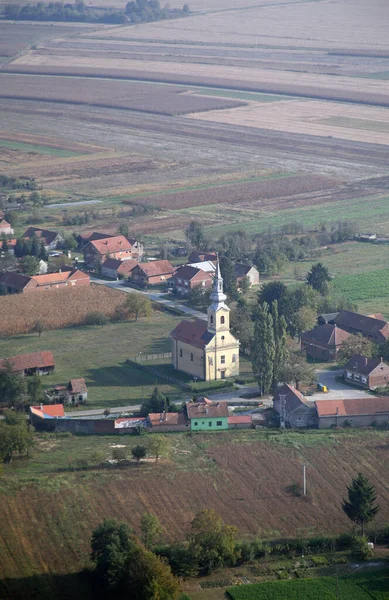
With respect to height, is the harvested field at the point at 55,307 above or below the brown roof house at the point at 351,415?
below

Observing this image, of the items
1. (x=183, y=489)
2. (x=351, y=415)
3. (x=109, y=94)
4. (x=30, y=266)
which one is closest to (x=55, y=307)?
(x=30, y=266)

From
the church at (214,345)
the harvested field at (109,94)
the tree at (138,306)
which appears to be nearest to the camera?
the church at (214,345)

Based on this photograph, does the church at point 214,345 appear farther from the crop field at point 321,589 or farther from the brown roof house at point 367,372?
the crop field at point 321,589

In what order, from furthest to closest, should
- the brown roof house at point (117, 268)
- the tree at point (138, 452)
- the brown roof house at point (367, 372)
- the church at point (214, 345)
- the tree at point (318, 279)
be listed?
the brown roof house at point (117, 268), the tree at point (318, 279), the church at point (214, 345), the brown roof house at point (367, 372), the tree at point (138, 452)

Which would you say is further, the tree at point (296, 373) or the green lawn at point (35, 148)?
the green lawn at point (35, 148)

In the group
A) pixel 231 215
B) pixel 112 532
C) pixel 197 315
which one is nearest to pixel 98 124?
pixel 231 215

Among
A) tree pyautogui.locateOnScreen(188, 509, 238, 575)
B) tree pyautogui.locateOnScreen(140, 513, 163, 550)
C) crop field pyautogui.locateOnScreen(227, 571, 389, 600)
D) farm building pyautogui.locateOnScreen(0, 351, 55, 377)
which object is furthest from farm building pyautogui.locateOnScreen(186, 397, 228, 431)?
crop field pyautogui.locateOnScreen(227, 571, 389, 600)

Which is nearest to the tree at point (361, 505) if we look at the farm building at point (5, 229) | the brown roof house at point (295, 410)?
the brown roof house at point (295, 410)
